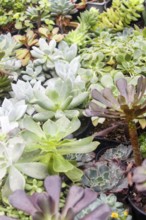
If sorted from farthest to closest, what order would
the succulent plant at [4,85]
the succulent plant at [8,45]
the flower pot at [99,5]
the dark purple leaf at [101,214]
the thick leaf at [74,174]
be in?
the flower pot at [99,5] < the succulent plant at [8,45] < the succulent plant at [4,85] < the thick leaf at [74,174] < the dark purple leaf at [101,214]

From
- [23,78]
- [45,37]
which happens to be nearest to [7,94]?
[23,78]

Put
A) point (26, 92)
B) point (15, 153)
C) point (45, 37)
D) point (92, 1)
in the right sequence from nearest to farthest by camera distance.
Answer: point (15, 153)
point (26, 92)
point (45, 37)
point (92, 1)

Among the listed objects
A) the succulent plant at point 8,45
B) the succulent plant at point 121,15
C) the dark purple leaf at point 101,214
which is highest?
the dark purple leaf at point 101,214

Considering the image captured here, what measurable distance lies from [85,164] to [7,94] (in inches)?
22.1

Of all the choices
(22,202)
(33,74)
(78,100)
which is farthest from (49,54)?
(22,202)

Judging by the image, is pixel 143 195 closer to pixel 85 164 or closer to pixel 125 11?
pixel 85 164

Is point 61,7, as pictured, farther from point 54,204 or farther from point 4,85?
point 54,204

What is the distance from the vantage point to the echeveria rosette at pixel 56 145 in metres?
1.33

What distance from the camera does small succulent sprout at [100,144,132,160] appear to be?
5.01 feet

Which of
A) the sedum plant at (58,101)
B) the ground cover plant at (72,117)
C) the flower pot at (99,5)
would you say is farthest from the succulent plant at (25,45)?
the flower pot at (99,5)

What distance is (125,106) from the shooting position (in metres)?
1.29

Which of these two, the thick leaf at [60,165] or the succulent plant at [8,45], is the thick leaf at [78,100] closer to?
the thick leaf at [60,165]

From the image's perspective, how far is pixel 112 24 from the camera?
232 centimetres

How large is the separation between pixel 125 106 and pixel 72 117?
1.00ft
